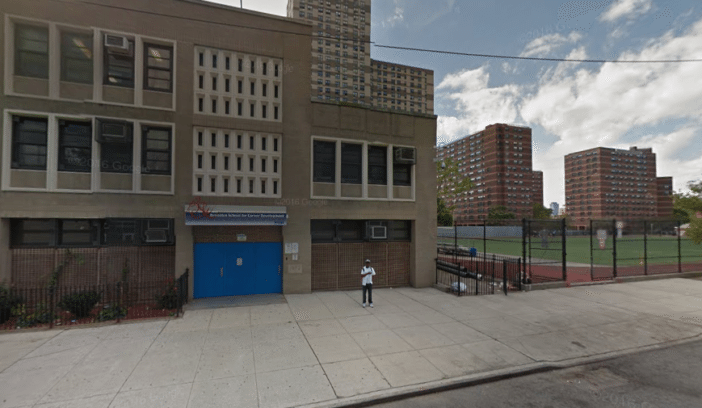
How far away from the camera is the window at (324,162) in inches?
477

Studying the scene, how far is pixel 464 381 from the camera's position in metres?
5.20

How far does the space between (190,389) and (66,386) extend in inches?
84.6

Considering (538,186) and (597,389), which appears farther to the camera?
(538,186)

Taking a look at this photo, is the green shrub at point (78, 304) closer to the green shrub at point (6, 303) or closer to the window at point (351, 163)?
the green shrub at point (6, 303)

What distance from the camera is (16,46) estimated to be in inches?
376

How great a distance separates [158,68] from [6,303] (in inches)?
336

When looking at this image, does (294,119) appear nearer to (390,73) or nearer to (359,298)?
(359,298)

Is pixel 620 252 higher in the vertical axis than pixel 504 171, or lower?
lower

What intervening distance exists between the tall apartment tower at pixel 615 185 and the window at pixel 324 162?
15923cm

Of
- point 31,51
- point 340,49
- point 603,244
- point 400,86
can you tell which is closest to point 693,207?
point 603,244

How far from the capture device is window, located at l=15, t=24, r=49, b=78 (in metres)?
9.56

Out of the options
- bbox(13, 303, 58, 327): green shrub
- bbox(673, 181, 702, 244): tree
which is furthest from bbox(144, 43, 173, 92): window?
bbox(673, 181, 702, 244): tree

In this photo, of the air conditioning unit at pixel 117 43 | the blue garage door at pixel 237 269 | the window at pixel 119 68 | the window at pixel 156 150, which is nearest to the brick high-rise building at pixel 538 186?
the blue garage door at pixel 237 269

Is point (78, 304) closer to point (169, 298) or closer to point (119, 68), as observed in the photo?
point (169, 298)
